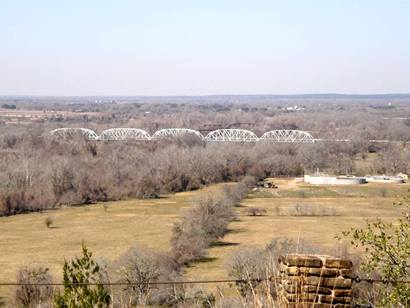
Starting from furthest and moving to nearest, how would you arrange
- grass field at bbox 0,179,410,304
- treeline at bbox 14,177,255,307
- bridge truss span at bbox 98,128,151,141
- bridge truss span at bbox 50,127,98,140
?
bridge truss span at bbox 98,128,151,141, bridge truss span at bbox 50,127,98,140, grass field at bbox 0,179,410,304, treeline at bbox 14,177,255,307

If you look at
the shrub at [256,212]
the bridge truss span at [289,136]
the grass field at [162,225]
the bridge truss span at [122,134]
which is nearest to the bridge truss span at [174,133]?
the bridge truss span at [122,134]

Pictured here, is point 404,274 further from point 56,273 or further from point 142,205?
point 142,205

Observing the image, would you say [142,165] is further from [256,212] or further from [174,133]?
Result: [174,133]

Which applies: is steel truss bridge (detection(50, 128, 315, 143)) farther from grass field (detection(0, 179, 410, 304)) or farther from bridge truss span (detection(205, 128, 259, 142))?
grass field (detection(0, 179, 410, 304))

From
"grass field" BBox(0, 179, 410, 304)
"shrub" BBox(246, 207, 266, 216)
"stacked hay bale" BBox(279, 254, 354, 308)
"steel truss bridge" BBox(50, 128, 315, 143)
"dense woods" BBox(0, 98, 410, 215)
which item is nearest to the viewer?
"stacked hay bale" BBox(279, 254, 354, 308)

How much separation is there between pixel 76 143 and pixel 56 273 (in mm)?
54223

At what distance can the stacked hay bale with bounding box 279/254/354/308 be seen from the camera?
22.6 feet

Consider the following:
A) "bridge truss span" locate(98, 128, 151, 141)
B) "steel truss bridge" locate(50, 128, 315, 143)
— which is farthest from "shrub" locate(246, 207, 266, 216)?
"bridge truss span" locate(98, 128, 151, 141)

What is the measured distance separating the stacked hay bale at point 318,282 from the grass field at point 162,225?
2294 centimetres

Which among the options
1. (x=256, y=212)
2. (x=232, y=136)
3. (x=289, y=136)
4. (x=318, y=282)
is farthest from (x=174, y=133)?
(x=318, y=282)

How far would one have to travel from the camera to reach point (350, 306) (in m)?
7.02

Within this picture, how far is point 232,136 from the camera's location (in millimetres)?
111750

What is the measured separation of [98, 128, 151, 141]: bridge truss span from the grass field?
36779mm

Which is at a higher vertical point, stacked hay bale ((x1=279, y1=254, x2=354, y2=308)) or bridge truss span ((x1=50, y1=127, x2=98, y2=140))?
stacked hay bale ((x1=279, y1=254, x2=354, y2=308))
